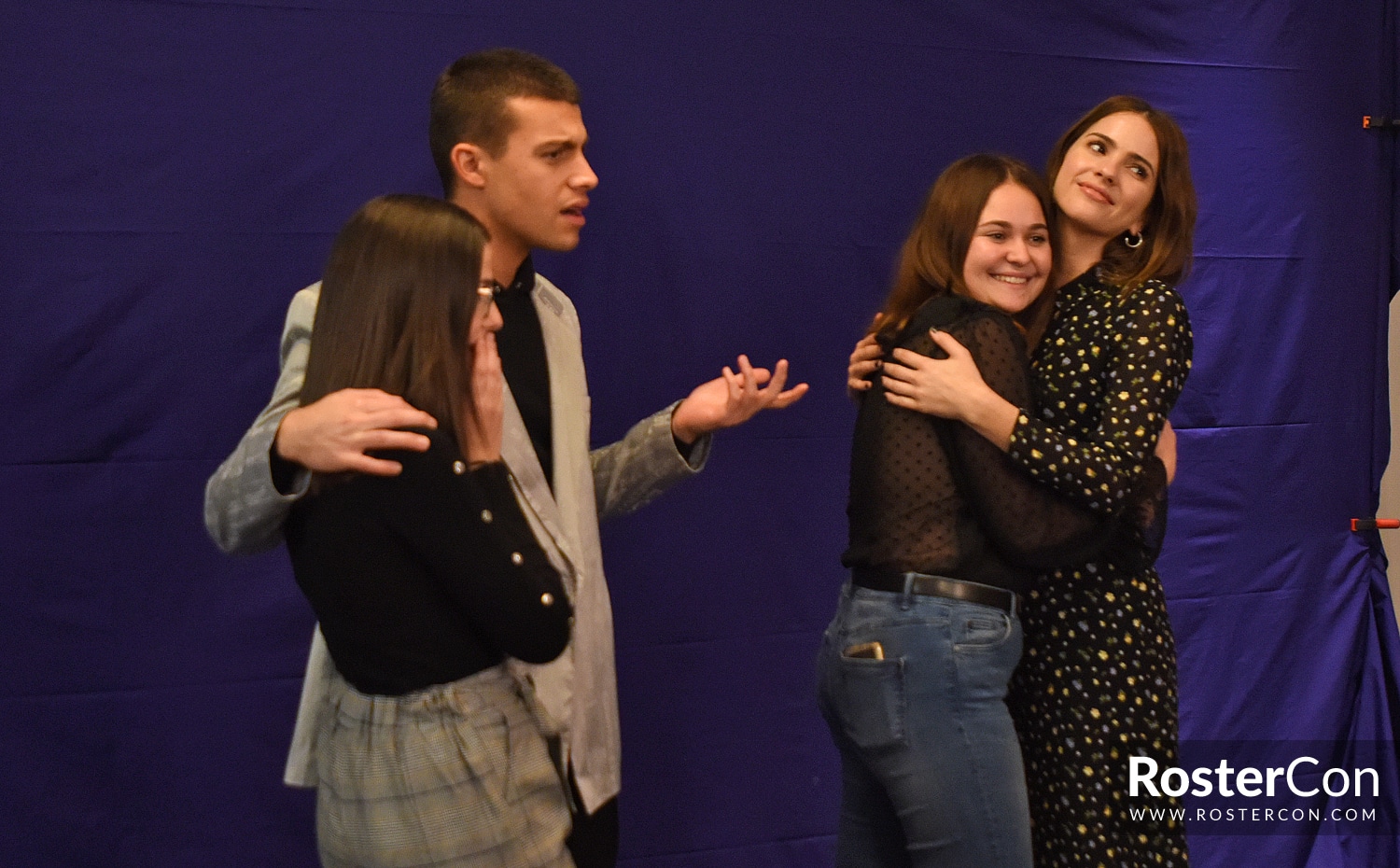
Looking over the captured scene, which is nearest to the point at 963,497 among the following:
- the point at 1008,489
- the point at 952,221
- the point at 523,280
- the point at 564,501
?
the point at 1008,489

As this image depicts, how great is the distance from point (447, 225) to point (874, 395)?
0.72m

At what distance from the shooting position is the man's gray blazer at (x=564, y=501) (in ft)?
4.32

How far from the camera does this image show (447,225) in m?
1.27

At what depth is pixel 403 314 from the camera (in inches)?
48.5

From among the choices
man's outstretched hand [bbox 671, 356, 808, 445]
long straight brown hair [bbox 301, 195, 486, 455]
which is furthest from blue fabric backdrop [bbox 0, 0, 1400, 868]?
long straight brown hair [bbox 301, 195, 486, 455]

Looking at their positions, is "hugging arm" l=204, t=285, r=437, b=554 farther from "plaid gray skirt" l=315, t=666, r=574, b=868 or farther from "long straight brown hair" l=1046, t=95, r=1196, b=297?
"long straight brown hair" l=1046, t=95, r=1196, b=297

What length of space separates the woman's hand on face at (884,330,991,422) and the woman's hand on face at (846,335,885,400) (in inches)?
5.5

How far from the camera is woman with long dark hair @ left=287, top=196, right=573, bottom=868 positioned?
1.20m

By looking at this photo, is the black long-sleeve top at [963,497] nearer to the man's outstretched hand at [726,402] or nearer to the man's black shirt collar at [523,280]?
the man's outstretched hand at [726,402]

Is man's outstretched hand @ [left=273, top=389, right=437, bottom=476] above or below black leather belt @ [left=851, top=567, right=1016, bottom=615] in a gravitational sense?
above

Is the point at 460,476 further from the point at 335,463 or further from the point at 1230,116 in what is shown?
the point at 1230,116

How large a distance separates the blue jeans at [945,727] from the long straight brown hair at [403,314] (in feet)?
2.20

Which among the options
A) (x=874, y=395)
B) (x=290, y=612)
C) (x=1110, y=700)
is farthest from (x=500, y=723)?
(x=290, y=612)

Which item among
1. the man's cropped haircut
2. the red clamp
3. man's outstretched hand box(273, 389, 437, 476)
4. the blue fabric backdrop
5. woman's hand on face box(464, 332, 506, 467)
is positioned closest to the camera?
man's outstretched hand box(273, 389, 437, 476)
